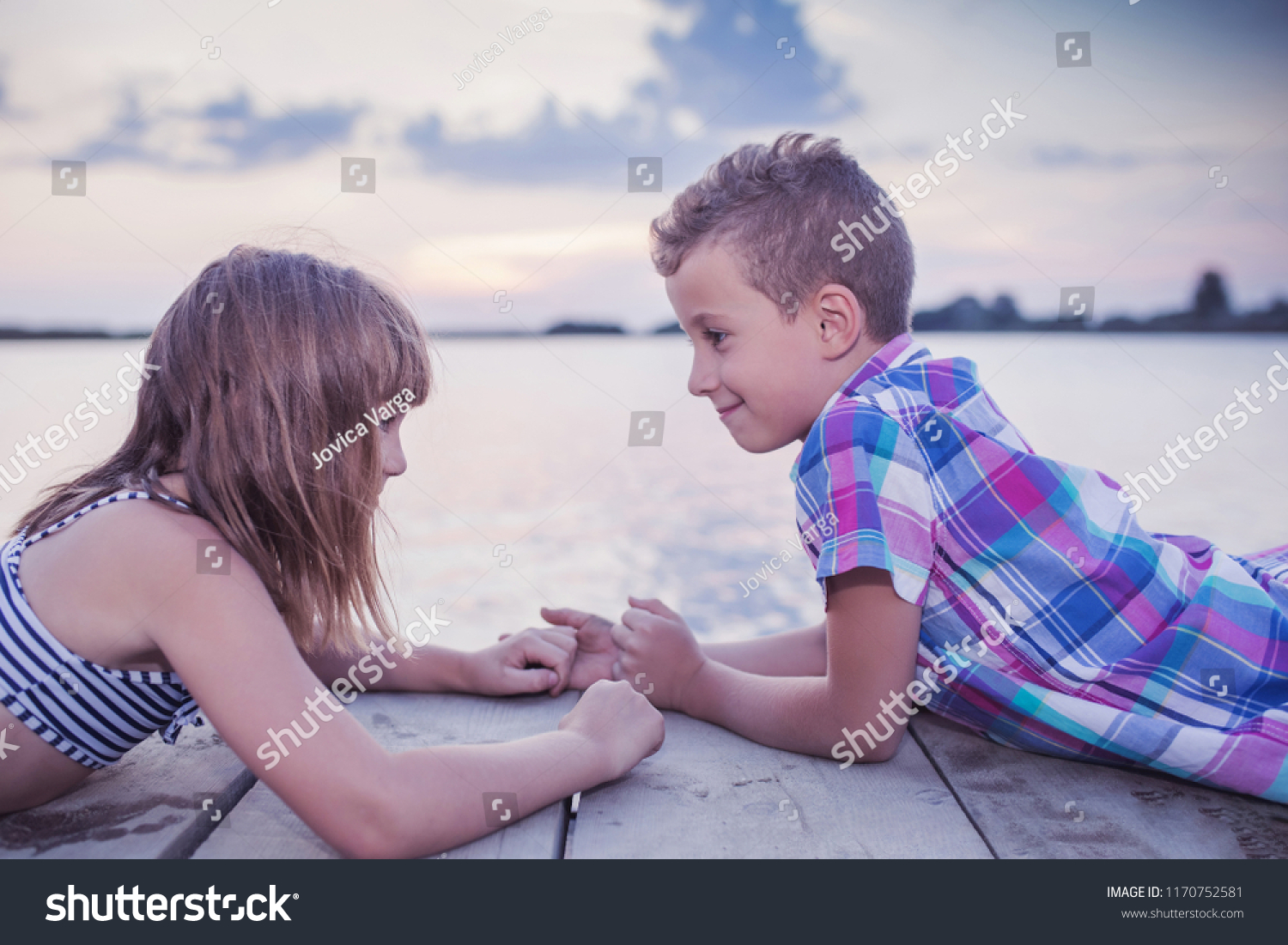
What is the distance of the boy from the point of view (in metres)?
1.43

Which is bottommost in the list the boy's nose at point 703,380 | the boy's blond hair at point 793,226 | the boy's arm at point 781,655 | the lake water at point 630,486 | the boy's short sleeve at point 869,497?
the lake water at point 630,486

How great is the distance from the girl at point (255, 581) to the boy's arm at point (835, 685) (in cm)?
23

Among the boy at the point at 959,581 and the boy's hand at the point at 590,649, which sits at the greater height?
the boy at the point at 959,581

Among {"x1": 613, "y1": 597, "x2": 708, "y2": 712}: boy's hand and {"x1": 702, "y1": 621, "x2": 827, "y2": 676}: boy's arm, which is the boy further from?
{"x1": 702, "y1": 621, "x2": 827, "y2": 676}: boy's arm

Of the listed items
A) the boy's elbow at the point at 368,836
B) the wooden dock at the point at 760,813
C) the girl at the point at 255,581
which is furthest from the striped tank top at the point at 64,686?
the boy's elbow at the point at 368,836

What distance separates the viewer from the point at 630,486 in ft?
20.5

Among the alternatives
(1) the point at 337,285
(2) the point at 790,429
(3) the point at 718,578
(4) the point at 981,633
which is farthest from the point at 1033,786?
(3) the point at 718,578

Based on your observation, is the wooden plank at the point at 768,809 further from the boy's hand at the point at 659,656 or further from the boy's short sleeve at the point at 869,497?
the boy's short sleeve at the point at 869,497

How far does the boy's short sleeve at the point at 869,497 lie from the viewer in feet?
4.60

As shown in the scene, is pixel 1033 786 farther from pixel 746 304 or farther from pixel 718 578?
pixel 718 578

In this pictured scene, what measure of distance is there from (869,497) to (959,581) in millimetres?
264

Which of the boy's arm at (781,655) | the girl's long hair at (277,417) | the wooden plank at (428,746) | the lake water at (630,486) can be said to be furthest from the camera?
the lake water at (630,486)

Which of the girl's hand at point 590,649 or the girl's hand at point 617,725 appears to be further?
the girl's hand at point 590,649
